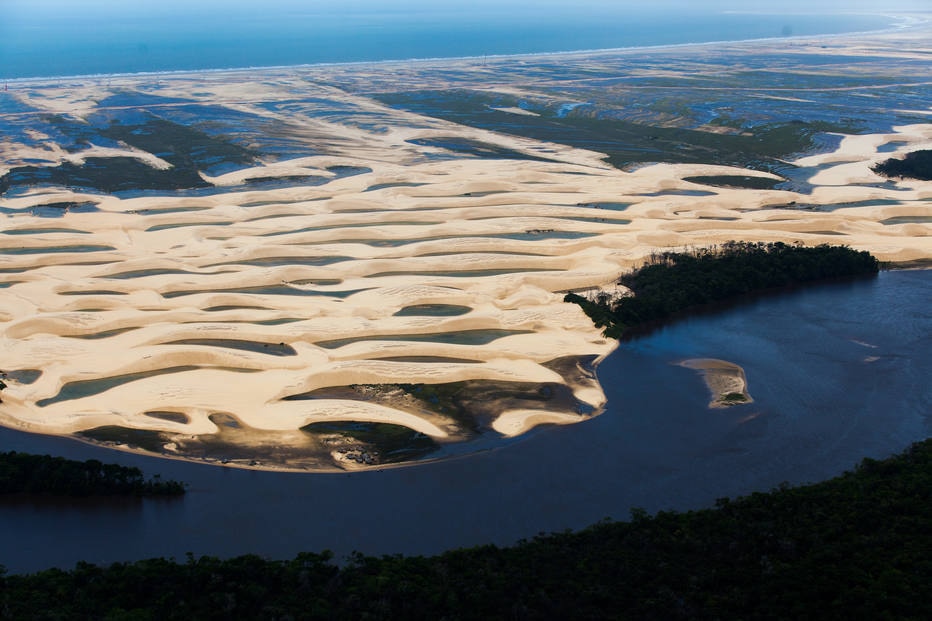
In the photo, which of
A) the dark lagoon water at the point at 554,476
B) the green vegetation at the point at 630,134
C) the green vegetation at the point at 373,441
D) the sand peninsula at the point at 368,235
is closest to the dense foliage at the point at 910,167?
the sand peninsula at the point at 368,235

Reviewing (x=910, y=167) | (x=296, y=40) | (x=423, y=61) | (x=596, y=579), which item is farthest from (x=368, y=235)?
(x=296, y=40)

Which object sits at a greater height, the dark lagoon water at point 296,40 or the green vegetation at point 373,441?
the dark lagoon water at point 296,40

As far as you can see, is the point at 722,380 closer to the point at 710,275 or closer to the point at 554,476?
the point at 554,476

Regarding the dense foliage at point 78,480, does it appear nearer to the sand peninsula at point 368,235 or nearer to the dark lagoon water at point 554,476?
the dark lagoon water at point 554,476

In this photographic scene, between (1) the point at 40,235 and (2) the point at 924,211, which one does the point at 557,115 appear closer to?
(2) the point at 924,211

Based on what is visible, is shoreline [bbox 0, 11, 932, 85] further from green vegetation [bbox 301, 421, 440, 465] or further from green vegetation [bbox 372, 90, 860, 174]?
green vegetation [bbox 301, 421, 440, 465]

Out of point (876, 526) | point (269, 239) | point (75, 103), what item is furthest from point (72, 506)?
point (75, 103)
